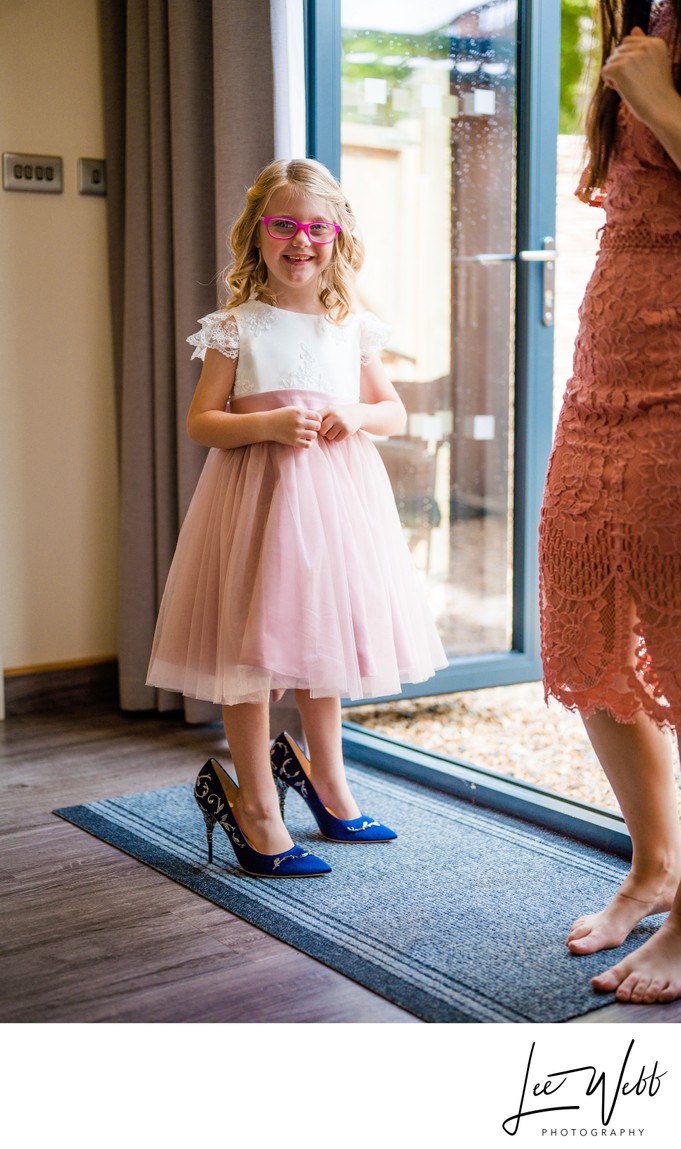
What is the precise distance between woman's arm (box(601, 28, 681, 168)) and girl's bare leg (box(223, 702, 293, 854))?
3.79ft

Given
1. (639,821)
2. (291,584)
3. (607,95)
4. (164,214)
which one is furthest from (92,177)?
(639,821)

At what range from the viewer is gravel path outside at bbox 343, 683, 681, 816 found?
2912mm

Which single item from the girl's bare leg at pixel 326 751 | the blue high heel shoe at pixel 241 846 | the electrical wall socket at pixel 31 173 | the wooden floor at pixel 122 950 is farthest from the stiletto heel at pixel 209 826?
the electrical wall socket at pixel 31 173

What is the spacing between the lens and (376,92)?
122 inches

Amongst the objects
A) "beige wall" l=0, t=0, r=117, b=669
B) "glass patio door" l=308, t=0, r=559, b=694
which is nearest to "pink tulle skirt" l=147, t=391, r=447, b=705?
"glass patio door" l=308, t=0, r=559, b=694

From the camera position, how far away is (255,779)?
7.23 feet

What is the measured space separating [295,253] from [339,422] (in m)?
0.31

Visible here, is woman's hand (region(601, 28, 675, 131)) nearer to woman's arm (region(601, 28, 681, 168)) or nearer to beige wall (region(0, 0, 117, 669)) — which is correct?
woman's arm (region(601, 28, 681, 168))

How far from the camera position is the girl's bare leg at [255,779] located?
219 cm

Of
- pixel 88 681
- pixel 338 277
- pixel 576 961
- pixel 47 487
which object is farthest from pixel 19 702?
pixel 576 961

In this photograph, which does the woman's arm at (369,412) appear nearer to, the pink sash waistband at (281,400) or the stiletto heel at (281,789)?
the pink sash waistband at (281,400)

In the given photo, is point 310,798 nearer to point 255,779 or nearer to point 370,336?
point 255,779

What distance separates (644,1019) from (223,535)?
105 centimetres

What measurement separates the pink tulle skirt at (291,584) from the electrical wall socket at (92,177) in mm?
1445
